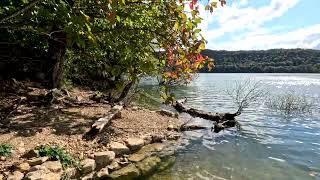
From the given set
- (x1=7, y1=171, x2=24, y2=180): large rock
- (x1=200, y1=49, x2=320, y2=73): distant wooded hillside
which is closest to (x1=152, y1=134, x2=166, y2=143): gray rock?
(x1=7, y1=171, x2=24, y2=180): large rock

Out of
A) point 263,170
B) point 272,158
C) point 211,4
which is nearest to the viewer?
point 211,4

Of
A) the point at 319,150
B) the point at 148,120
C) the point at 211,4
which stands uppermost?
the point at 211,4

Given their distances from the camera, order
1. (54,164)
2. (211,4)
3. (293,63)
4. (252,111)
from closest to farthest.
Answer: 1. (211,4)
2. (54,164)
3. (252,111)
4. (293,63)

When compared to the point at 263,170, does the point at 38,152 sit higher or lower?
higher

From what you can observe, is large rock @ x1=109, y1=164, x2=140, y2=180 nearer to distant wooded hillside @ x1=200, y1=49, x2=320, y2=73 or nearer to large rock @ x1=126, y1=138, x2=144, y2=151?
large rock @ x1=126, y1=138, x2=144, y2=151

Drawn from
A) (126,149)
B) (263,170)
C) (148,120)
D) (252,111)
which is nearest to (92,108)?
(148,120)

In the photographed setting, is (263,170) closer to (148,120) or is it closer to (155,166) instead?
(155,166)

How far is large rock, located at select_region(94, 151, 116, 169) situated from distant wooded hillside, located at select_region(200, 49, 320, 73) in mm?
123646

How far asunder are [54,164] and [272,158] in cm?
976

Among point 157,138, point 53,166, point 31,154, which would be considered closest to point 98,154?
point 53,166

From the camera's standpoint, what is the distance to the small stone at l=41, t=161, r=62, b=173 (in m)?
10.1

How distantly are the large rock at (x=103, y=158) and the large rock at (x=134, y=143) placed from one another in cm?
172

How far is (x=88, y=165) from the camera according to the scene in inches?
439

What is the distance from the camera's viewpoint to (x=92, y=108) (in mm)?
18750
